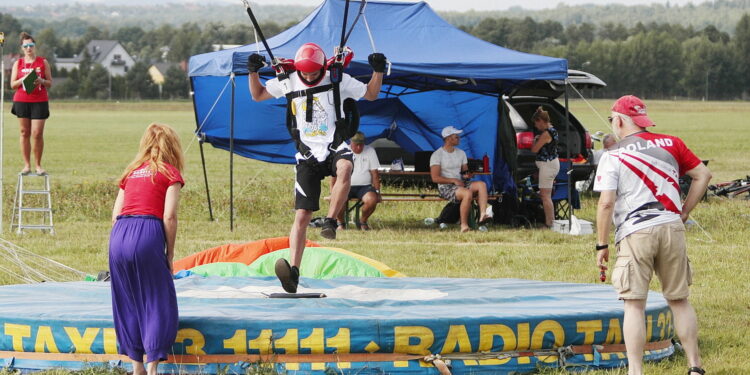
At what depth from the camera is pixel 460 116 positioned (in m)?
14.1

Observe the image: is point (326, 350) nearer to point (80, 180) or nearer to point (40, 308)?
point (40, 308)

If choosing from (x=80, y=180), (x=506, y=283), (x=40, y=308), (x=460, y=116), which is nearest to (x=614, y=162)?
(x=506, y=283)

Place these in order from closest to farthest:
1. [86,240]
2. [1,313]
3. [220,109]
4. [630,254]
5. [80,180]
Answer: [630,254] → [1,313] → [86,240] → [220,109] → [80,180]

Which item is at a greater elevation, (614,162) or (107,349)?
(614,162)

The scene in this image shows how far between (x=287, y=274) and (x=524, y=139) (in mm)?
7820

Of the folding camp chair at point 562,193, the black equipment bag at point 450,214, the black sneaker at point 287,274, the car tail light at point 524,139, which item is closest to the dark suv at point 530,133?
the car tail light at point 524,139

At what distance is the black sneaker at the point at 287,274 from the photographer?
6.41 meters

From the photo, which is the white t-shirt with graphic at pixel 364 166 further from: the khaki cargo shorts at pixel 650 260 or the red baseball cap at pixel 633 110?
the khaki cargo shorts at pixel 650 260

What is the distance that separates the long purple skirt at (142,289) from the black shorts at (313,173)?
1.83 meters

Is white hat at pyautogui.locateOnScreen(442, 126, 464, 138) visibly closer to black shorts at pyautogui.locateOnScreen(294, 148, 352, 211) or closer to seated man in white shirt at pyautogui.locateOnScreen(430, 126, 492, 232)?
seated man in white shirt at pyautogui.locateOnScreen(430, 126, 492, 232)

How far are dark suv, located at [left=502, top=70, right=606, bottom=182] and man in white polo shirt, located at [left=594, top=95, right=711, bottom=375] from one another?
Answer: 765 cm

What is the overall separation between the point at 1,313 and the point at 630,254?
3.28 m

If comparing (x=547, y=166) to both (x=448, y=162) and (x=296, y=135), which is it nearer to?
(x=448, y=162)

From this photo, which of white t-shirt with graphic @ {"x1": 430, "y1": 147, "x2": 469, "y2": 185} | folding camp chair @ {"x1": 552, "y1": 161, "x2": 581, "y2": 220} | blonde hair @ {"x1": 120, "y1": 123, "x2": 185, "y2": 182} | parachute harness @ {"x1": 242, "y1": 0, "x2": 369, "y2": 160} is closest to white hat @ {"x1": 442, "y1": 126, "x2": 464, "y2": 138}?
white t-shirt with graphic @ {"x1": 430, "y1": 147, "x2": 469, "y2": 185}
